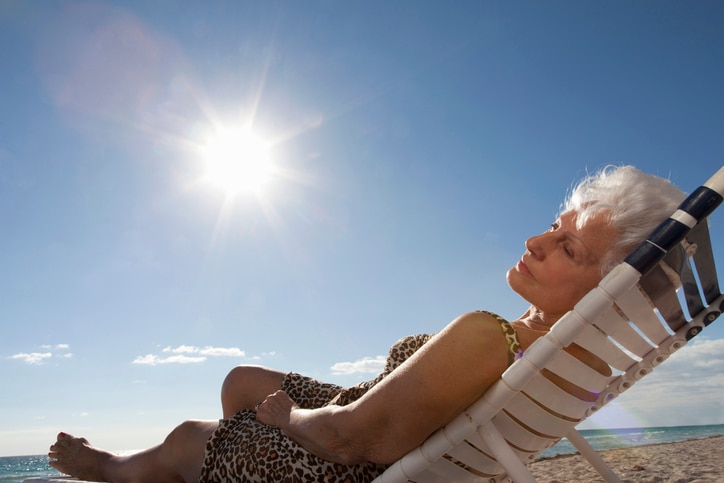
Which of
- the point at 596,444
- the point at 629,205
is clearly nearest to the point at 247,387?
the point at 629,205

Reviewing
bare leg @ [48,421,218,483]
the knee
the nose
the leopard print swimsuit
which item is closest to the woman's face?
the nose

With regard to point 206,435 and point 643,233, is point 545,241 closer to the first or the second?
point 643,233

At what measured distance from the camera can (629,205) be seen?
1.79 meters

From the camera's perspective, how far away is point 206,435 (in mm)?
2119

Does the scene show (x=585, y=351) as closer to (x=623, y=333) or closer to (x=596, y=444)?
(x=623, y=333)

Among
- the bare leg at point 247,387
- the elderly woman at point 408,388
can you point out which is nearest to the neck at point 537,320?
the elderly woman at point 408,388

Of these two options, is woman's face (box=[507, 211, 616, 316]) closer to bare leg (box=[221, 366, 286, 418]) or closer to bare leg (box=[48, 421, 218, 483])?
bare leg (box=[221, 366, 286, 418])

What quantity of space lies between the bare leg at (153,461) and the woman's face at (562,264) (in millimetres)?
1477

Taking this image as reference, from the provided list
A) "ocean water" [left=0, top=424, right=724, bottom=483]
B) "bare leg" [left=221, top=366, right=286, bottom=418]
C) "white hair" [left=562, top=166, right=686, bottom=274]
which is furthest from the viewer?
"ocean water" [left=0, top=424, right=724, bottom=483]

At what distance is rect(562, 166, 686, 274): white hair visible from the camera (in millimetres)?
1770

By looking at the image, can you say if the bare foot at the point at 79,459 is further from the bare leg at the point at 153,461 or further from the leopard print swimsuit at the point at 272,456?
the leopard print swimsuit at the point at 272,456

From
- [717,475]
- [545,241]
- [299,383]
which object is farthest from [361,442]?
[717,475]

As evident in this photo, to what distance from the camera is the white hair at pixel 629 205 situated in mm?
1770

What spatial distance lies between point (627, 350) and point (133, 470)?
2.22 m
